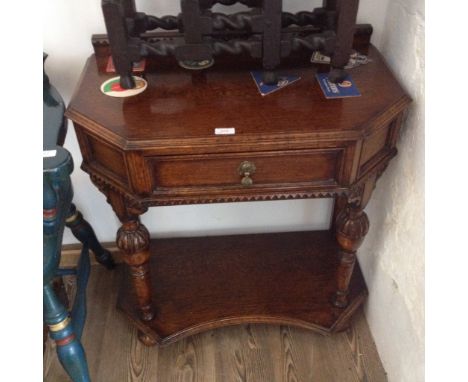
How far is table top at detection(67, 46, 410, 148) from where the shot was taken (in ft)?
2.56

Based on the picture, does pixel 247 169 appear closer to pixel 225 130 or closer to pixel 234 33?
pixel 225 130

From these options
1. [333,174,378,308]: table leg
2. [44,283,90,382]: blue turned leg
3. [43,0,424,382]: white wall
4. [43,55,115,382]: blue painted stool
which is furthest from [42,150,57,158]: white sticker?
[333,174,378,308]: table leg

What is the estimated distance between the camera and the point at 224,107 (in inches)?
32.9

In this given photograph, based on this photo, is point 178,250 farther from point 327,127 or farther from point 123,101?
point 327,127

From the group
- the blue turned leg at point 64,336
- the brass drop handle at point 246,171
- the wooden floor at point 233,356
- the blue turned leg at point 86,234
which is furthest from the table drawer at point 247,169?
the wooden floor at point 233,356

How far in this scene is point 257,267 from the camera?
4.27ft

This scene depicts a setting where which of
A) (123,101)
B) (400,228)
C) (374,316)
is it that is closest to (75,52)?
(123,101)

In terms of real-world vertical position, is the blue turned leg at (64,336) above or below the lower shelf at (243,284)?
above

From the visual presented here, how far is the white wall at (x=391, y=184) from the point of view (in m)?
0.91

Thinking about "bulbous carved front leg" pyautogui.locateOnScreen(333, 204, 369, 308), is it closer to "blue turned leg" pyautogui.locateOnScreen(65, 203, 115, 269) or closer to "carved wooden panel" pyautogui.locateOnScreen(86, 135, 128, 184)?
"carved wooden panel" pyautogui.locateOnScreen(86, 135, 128, 184)

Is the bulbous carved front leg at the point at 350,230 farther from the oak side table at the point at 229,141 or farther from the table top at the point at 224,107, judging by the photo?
the table top at the point at 224,107

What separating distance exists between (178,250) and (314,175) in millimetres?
627

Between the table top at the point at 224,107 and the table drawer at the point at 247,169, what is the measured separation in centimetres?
4

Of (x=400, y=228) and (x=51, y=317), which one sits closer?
(x=51, y=317)
